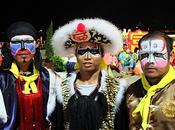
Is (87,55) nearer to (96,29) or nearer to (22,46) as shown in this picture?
(96,29)

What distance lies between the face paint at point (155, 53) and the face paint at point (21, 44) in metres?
1.14

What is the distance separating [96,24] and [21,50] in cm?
79

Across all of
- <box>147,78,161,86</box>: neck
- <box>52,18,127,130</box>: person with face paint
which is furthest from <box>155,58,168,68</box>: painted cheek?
<box>52,18,127,130</box>: person with face paint

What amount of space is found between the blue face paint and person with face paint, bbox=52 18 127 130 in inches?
11.4

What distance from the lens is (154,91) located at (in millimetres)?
4078

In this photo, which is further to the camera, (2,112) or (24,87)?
(24,87)

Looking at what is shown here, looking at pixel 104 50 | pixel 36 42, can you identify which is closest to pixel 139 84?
pixel 104 50

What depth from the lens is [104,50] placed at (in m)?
4.62

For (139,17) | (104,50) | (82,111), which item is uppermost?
(139,17)

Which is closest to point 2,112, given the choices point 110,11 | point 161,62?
point 161,62

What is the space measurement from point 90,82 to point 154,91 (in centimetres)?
70

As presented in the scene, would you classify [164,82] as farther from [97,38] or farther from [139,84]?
[97,38]

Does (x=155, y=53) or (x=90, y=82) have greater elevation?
(x=155, y=53)

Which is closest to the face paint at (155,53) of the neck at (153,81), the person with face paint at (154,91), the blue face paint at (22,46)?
the person with face paint at (154,91)
